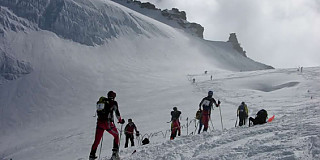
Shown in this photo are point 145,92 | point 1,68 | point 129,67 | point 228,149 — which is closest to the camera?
point 228,149

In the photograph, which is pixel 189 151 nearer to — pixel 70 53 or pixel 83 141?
pixel 83 141

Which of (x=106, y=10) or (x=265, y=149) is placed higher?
(x=106, y=10)

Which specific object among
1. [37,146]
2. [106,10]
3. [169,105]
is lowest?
[37,146]

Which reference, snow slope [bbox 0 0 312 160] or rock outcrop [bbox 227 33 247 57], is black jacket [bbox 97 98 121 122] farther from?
rock outcrop [bbox 227 33 247 57]

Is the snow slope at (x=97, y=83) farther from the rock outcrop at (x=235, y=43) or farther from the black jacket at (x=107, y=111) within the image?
the rock outcrop at (x=235, y=43)

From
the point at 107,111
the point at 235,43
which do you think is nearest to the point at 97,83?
the point at 107,111

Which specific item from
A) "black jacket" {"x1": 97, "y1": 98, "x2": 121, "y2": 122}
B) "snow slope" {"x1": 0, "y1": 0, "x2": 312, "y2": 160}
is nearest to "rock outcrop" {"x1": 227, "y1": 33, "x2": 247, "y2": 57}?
"snow slope" {"x1": 0, "y1": 0, "x2": 312, "y2": 160}

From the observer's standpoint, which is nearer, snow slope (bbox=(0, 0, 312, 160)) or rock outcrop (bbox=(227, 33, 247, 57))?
snow slope (bbox=(0, 0, 312, 160))

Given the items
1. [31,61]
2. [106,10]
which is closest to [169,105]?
[31,61]

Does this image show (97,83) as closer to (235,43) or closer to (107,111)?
(107,111)

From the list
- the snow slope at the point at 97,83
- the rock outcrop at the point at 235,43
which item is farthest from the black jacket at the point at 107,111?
the rock outcrop at the point at 235,43

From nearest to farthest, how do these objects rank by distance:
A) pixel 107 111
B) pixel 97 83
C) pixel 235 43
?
pixel 107 111
pixel 97 83
pixel 235 43

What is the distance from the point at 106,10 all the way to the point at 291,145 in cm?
8581

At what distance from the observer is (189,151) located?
6.84 metres
